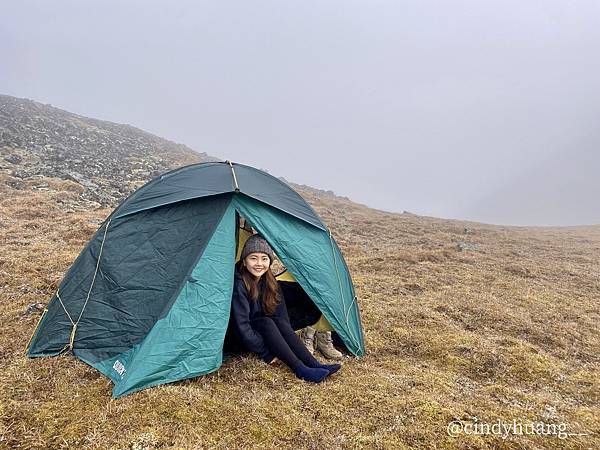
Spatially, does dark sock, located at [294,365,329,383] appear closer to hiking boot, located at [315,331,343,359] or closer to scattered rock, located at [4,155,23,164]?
hiking boot, located at [315,331,343,359]

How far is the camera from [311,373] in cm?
547

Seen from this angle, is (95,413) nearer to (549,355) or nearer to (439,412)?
(439,412)

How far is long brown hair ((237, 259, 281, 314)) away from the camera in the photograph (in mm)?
6055

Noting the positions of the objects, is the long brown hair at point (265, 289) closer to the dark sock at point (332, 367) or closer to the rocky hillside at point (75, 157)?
the dark sock at point (332, 367)

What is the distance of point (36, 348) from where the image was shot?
5.70 meters

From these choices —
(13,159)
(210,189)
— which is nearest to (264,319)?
(210,189)

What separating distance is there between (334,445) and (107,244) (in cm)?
474

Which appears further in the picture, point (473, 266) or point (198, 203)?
point (473, 266)

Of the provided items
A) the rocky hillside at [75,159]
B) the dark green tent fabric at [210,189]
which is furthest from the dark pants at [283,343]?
the rocky hillside at [75,159]

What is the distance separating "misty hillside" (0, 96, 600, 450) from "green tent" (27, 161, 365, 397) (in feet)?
1.00

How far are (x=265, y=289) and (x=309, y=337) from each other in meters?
1.46

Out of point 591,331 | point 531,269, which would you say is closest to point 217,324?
point 591,331

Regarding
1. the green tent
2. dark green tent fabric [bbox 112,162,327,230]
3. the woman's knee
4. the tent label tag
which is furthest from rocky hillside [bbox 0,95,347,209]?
the woman's knee

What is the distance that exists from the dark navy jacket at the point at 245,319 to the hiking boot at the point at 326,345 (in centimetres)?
120
